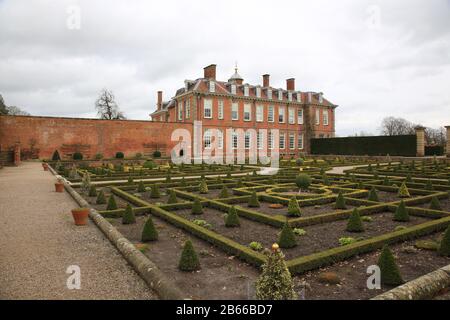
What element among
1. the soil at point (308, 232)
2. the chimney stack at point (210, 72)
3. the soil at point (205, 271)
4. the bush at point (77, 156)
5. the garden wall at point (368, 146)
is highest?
the chimney stack at point (210, 72)

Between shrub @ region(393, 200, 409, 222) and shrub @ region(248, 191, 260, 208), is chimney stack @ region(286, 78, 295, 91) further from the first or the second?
shrub @ region(393, 200, 409, 222)

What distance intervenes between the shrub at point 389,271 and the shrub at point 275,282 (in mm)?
1491

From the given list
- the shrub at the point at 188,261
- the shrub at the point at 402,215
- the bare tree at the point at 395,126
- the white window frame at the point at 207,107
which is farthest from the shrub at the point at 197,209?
the bare tree at the point at 395,126

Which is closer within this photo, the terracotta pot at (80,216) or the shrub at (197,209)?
the terracotta pot at (80,216)

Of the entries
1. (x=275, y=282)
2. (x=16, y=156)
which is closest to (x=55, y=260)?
(x=275, y=282)

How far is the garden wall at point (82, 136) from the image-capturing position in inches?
1024

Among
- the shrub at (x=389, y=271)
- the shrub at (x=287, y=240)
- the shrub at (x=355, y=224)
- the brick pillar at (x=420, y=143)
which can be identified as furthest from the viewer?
the brick pillar at (x=420, y=143)

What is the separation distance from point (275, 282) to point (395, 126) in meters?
82.2

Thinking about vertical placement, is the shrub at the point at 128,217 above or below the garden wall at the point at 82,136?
below

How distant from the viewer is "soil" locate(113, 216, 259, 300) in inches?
159

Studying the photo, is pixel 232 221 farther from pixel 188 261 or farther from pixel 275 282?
pixel 275 282

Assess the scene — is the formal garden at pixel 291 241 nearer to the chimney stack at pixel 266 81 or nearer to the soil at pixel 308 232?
the soil at pixel 308 232

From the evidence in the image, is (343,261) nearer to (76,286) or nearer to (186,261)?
(186,261)

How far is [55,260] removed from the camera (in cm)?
505
